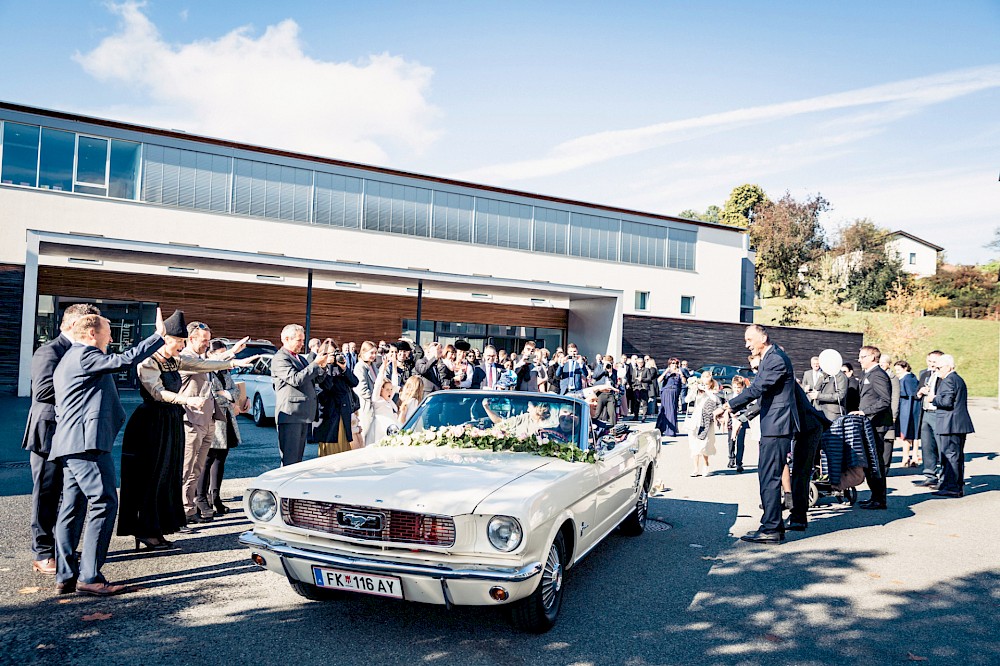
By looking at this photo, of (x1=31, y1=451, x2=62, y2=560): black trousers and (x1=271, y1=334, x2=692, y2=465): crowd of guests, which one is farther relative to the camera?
(x1=271, y1=334, x2=692, y2=465): crowd of guests

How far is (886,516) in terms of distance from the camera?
842 cm

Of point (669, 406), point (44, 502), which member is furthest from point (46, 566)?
point (669, 406)

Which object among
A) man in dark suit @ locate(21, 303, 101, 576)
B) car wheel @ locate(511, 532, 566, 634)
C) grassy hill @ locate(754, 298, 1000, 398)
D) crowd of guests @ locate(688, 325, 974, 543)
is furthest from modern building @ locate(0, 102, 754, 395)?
grassy hill @ locate(754, 298, 1000, 398)

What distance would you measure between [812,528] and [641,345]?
22031mm

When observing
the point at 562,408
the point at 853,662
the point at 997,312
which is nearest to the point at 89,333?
the point at 562,408

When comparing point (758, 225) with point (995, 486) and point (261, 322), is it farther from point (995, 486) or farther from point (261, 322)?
point (995, 486)

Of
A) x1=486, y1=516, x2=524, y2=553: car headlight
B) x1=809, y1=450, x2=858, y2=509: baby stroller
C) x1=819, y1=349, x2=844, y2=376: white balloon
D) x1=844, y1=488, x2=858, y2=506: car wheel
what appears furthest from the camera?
x1=819, y1=349, x2=844, y2=376: white balloon

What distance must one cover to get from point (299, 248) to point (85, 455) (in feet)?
75.1

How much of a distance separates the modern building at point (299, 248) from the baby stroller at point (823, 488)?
634 inches

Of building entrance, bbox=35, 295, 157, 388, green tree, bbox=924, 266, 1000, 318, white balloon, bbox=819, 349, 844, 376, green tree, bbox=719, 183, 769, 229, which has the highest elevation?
green tree, bbox=719, 183, 769, 229

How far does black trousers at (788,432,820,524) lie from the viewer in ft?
24.3

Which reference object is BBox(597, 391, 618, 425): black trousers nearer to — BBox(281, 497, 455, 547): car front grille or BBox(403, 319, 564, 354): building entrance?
BBox(281, 497, 455, 547): car front grille

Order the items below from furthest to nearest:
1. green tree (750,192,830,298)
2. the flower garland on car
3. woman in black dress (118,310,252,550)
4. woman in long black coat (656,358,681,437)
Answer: green tree (750,192,830,298) < woman in long black coat (656,358,681,437) < woman in black dress (118,310,252,550) < the flower garland on car

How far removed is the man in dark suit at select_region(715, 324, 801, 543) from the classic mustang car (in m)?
2.24
